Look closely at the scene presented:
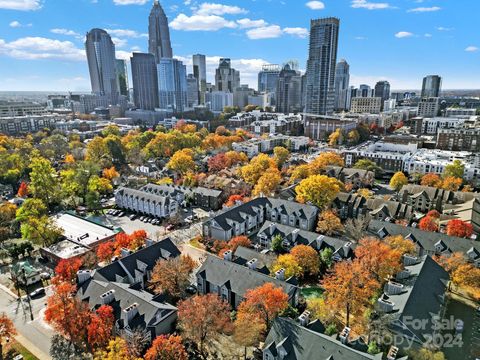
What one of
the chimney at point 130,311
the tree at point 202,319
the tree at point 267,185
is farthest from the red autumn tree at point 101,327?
the tree at point 267,185

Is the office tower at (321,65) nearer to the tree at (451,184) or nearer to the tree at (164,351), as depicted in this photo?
the tree at (451,184)

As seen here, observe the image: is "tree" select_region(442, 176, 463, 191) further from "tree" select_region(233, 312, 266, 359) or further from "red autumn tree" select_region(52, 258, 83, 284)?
"red autumn tree" select_region(52, 258, 83, 284)

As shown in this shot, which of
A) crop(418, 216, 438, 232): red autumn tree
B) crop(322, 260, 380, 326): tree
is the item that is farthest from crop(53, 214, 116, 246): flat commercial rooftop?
crop(418, 216, 438, 232): red autumn tree

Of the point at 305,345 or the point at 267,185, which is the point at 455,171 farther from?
the point at 305,345

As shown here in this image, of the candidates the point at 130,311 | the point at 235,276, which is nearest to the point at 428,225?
the point at 235,276

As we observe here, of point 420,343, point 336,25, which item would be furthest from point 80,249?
point 336,25

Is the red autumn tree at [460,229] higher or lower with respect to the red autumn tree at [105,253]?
higher
